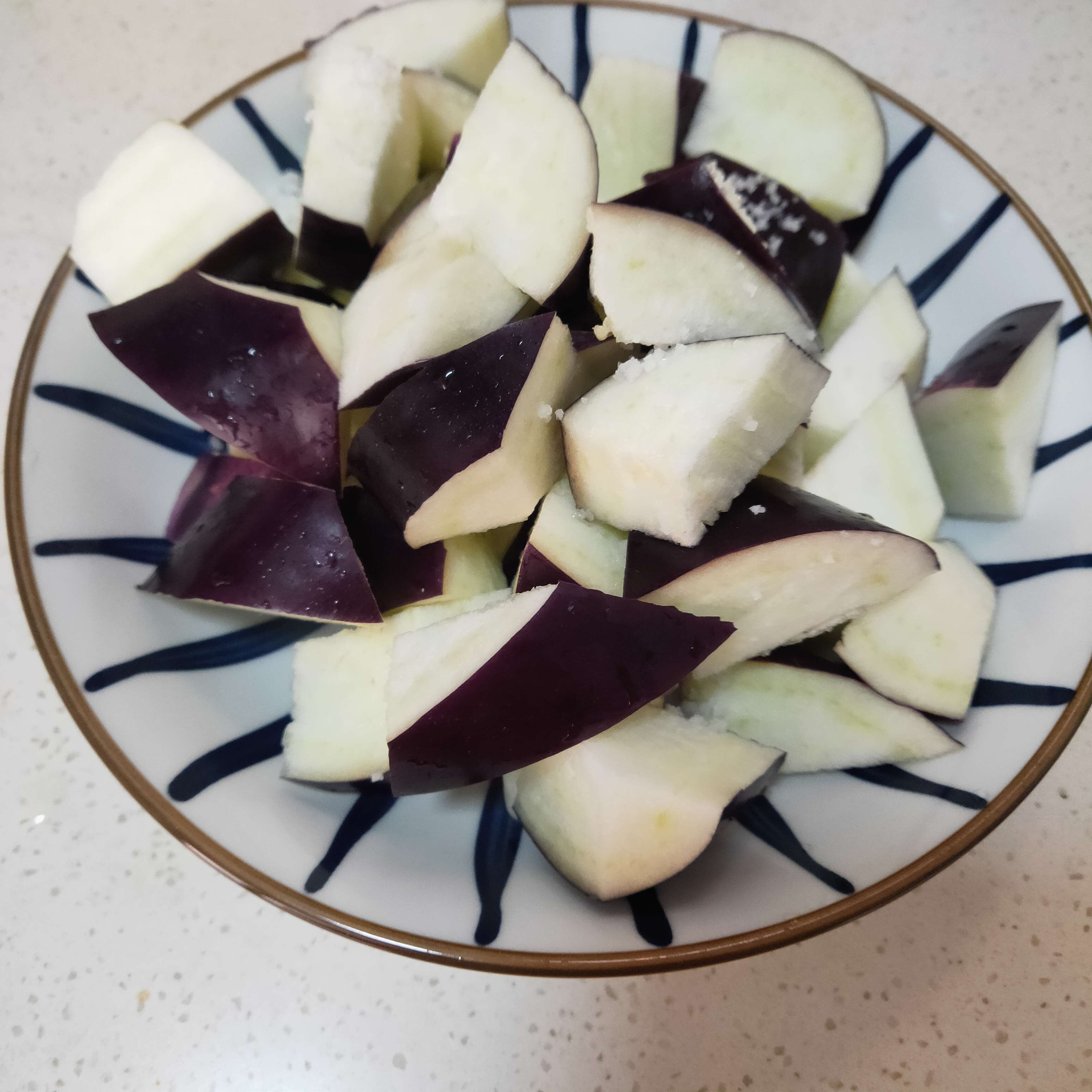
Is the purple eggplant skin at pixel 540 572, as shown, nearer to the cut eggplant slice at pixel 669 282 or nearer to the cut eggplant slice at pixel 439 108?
the cut eggplant slice at pixel 669 282

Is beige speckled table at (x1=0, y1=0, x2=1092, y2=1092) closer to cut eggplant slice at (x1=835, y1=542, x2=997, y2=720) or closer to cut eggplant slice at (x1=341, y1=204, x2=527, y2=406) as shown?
cut eggplant slice at (x1=835, y1=542, x2=997, y2=720)

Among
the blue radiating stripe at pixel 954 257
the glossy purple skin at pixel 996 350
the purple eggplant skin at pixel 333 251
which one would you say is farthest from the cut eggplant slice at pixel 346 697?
the blue radiating stripe at pixel 954 257

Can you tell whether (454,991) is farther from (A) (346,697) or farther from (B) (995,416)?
(B) (995,416)

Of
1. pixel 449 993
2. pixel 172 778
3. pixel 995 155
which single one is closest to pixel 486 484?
pixel 172 778

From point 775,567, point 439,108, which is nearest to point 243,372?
point 439,108

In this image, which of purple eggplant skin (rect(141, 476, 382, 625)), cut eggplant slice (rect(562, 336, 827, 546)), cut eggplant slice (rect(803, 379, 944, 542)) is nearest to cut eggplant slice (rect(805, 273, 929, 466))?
cut eggplant slice (rect(803, 379, 944, 542))
